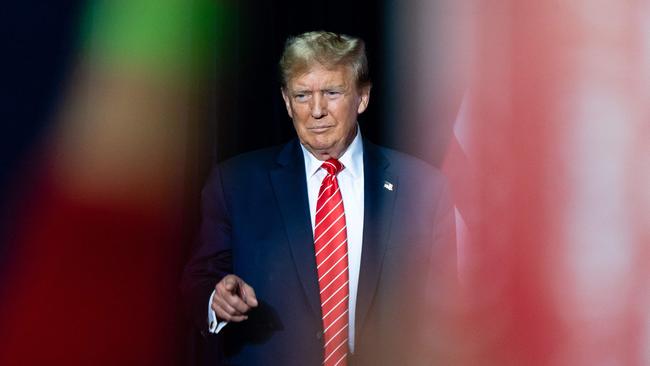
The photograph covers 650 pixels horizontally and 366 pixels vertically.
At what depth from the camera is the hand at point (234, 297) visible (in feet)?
3.85

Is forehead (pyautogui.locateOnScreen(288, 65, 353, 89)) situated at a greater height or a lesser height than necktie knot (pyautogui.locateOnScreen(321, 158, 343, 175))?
greater

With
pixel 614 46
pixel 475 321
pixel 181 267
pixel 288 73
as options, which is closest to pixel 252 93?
pixel 288 73

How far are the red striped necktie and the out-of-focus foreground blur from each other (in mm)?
367

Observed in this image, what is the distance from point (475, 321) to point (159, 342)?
81 cm

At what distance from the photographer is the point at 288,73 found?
4.78ft

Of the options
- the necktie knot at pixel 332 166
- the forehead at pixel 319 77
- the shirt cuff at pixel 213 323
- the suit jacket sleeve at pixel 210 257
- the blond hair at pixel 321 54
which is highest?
the blond hair at pixel 321 54

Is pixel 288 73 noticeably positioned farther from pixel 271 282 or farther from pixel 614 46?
pixel 614 46

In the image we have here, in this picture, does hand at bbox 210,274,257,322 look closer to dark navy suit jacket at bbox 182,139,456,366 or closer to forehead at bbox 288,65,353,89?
dark navy suit jacket at bbox 182,139,456,366

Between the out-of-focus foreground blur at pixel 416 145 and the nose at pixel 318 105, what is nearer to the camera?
the nose at pixel 318 105

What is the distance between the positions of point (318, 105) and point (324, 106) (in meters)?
0.01

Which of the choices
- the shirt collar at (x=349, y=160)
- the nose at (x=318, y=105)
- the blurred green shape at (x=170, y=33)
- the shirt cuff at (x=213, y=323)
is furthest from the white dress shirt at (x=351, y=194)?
the blurred green shape at (x=170, y=33)

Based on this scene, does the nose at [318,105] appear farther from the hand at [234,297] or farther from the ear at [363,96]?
the hand at [234,297]

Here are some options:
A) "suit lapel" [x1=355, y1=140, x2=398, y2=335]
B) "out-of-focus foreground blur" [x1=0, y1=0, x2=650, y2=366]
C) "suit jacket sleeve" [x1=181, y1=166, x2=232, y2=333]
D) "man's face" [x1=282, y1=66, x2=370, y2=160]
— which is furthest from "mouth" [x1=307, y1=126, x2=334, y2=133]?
"out-of-focus foreground blur" [x1=0, y1=0, x2=650, y2=366]

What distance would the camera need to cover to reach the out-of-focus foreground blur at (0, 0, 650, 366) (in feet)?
5.58
